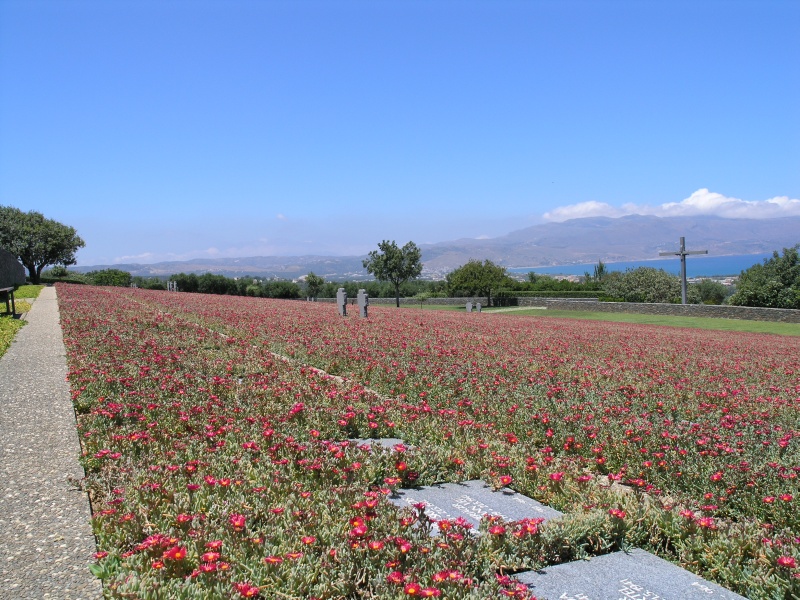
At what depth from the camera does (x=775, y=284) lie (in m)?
44.8

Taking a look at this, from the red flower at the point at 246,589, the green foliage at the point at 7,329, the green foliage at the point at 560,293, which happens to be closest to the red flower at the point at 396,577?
the red flower at the point at 246,589

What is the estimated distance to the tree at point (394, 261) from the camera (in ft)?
184

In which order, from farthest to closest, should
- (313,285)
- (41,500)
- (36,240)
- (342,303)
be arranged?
(313,285), (36,240), (342,303), (41,500)

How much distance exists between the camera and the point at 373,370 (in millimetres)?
10047

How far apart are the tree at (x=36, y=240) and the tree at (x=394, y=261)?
94.0ft

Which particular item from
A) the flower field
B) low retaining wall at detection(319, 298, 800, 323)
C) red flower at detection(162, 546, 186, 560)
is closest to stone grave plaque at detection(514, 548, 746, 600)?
the flower field

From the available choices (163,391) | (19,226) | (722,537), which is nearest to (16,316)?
(163,391)

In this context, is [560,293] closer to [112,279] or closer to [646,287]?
[646,287]

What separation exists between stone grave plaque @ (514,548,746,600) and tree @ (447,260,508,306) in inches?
2157

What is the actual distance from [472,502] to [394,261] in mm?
51280

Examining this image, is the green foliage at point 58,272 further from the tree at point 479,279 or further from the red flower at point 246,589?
the red flower at point 246,589

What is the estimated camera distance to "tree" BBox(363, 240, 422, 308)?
56.1 m

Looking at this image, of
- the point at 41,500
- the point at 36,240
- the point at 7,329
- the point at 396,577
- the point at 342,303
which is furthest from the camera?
the point at 36,240

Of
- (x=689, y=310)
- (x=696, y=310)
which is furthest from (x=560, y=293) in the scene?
(x=696, y=310)
